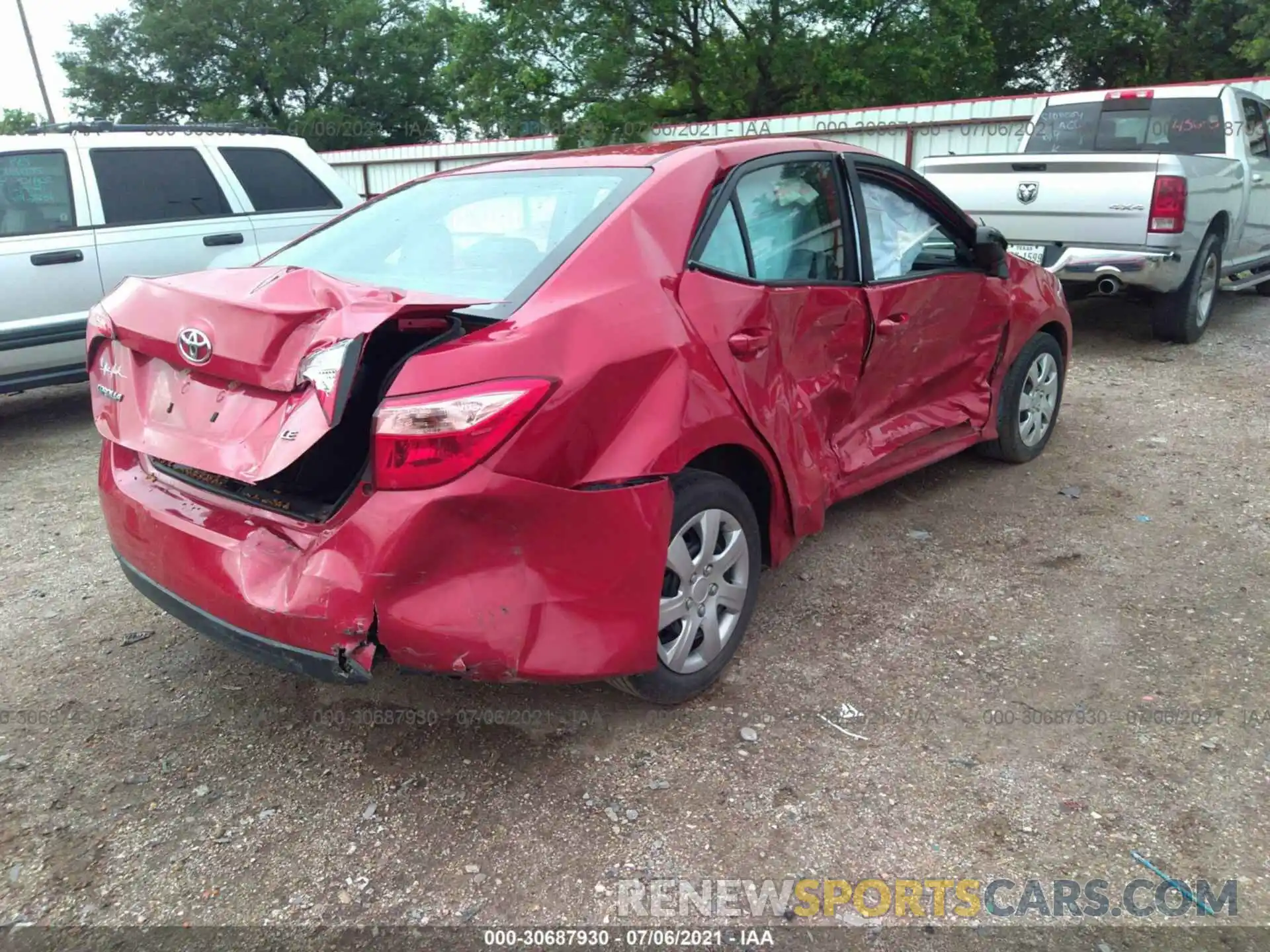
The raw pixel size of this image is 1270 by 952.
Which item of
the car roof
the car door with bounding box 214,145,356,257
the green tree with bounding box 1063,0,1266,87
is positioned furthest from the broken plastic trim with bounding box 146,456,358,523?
the green tree with bounding box 1063,0,1266,87

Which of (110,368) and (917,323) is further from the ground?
(110,368)

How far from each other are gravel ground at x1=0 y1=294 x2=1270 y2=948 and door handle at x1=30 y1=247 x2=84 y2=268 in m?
2.29

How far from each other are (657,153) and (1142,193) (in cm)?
500

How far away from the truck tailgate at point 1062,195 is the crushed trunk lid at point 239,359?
19.2 ft

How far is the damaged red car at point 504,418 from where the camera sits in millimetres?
2281

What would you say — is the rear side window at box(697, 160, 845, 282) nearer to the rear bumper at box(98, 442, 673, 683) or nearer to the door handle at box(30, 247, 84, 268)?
the rear bumper at box(98, 442, 673, 683)

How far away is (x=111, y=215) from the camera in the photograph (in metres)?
5.91

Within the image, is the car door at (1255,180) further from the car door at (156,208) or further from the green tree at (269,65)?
the green tree at (269,65)

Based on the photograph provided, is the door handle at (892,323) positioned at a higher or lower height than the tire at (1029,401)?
higher

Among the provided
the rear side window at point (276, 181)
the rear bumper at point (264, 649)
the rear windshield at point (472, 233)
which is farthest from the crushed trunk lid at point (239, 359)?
the rear side window at point (276, 181)

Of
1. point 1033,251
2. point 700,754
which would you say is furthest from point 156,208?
point 1033,251

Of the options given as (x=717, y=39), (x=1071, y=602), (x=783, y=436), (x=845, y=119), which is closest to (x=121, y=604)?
(x=783, y=436)

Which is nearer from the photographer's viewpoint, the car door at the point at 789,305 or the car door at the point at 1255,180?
the car door at the point at 789,305

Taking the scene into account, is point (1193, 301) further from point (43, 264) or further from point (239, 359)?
point (43, 264)
